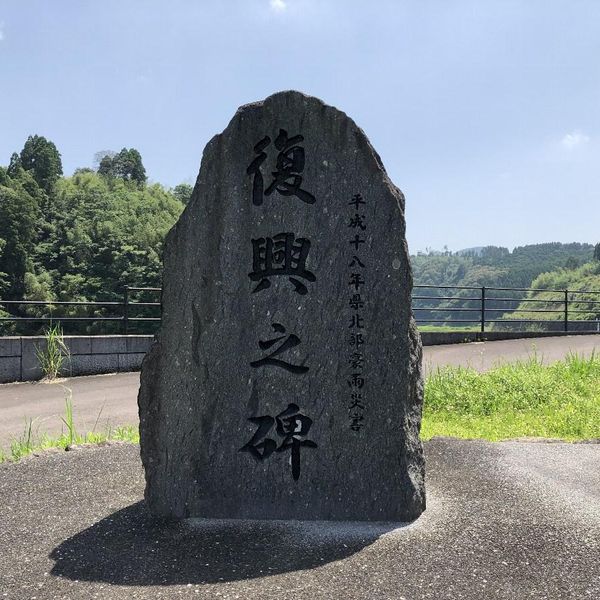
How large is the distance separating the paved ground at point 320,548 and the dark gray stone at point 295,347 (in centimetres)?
23

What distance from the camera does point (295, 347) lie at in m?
3.31

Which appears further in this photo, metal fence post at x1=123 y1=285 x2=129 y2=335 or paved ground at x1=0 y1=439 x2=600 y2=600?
metal fence post at x1=123 y1=285 x2=129 y2=335

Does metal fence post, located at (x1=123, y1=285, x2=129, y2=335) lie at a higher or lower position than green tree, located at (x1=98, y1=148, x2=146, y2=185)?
lower

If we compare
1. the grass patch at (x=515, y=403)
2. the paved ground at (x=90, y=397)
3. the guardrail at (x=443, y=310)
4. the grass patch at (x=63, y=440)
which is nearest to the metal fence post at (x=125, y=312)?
the guardrail at (x=443, y=310)

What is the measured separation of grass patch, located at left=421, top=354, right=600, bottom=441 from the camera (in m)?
5.68

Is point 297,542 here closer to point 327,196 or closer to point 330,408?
point 330,408

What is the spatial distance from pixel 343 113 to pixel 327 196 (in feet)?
1.59

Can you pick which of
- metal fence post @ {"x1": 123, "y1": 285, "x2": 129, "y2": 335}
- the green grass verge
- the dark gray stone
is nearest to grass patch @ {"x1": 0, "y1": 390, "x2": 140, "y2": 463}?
the green grass verge

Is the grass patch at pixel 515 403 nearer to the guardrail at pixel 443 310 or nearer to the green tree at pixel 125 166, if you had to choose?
the guardrail at pixel 443 310

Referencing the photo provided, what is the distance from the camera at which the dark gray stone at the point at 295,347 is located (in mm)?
3299

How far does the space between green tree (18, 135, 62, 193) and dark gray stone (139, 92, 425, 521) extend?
59025 millimetres

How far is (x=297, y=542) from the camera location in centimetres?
301

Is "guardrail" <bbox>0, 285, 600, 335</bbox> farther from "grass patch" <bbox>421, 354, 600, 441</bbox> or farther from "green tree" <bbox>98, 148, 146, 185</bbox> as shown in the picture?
"green tree" <bbox>98, 148, 146, 185</bbox>

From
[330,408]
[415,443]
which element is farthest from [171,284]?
[415,443]
